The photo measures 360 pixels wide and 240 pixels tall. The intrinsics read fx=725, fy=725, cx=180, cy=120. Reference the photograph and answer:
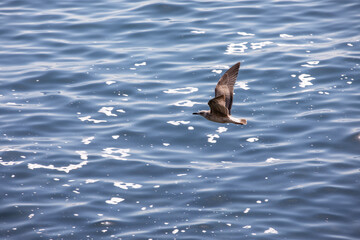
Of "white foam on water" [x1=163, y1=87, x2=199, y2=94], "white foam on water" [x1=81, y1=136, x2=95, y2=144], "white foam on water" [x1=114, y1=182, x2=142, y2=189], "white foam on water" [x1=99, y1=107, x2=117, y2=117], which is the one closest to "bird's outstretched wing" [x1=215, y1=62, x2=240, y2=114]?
"white foam on water" [x1=114, y1=182, x2=142, y2=189]

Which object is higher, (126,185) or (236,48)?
(236,48)

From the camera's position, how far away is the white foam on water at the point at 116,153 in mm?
14812

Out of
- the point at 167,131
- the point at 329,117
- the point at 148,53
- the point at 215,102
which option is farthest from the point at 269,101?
the point at 215,102

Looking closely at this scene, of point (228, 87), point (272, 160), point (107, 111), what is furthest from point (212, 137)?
point (228, 87)

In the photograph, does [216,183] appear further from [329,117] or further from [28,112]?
[28,112]

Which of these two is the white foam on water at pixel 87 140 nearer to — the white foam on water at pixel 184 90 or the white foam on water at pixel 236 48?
the white foam on water at pixel 184 90

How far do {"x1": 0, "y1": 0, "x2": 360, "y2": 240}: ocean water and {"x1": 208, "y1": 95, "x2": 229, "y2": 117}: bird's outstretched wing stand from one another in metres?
2.22

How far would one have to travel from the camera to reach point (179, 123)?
15672 mm

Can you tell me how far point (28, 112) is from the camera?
645 inches

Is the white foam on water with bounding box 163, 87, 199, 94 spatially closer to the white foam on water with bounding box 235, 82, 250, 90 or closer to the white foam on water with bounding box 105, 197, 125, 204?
the white foam on water with bounding box 235, 82, 250, 90

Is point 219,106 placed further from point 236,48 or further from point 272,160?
point 236,48

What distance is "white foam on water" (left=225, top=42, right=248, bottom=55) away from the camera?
18.3 m

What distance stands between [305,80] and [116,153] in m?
5.03

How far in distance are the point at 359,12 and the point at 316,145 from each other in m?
6.85
